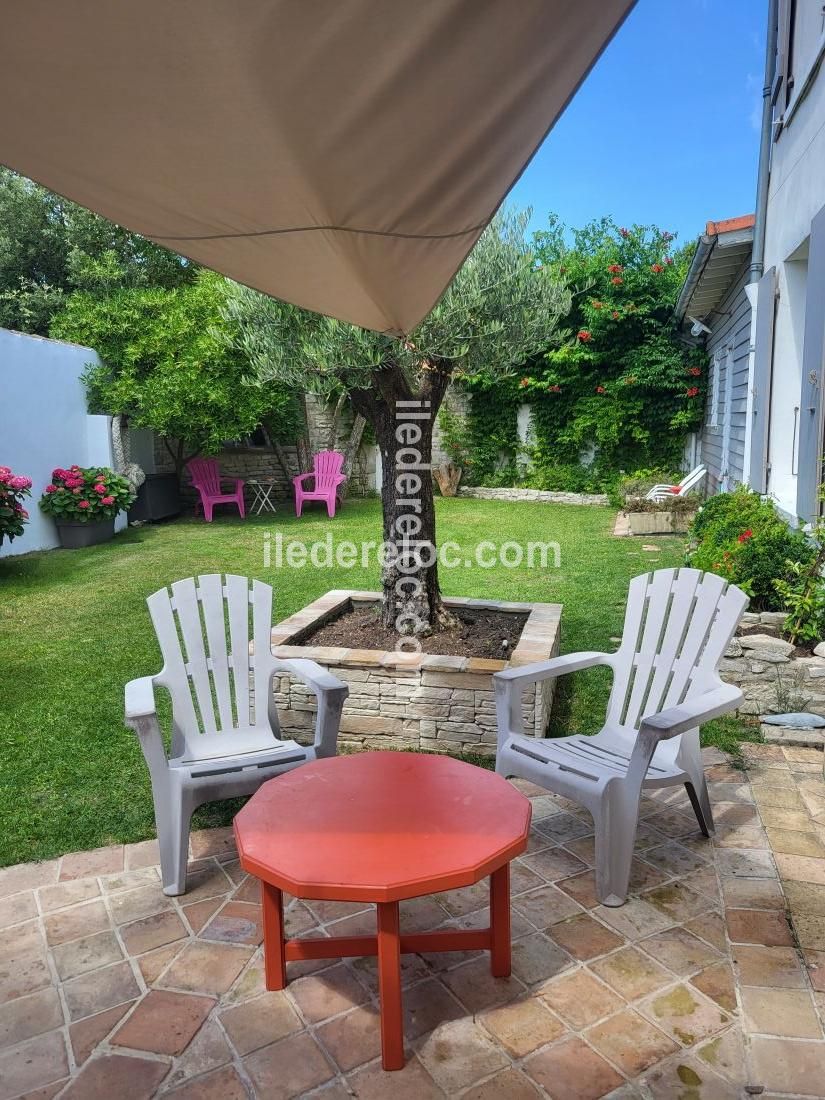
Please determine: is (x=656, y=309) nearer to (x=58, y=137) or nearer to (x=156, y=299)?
(x=156, y=299)

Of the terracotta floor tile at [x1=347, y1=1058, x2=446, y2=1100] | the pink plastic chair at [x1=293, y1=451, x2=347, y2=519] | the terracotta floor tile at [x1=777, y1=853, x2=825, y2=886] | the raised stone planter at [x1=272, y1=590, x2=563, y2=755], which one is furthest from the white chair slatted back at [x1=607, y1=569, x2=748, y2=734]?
the pink plastic chair at [x1=293, y1=451, x2=347, y2=519]

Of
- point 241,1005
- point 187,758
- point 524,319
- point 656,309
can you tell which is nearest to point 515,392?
point 656,309

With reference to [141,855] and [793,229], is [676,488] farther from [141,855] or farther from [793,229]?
[141,855]

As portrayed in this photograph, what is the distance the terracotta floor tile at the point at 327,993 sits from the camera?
6.48ft

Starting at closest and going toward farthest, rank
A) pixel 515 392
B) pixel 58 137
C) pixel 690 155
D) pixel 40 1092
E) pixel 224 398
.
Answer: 1. pixel 58 137
2. pixel 40 1092
3. pixel 224 398
4. pixel 515 392
5. pixel 690 155

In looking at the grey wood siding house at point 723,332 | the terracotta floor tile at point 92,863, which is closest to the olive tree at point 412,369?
the terracotta floor tile at point 92,863

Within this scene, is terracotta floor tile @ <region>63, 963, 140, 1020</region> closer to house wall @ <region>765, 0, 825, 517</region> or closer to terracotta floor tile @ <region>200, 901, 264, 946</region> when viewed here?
terracotta floor tile @ <region>200, 901, 264, 946</region>

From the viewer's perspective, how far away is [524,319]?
14.4 feet

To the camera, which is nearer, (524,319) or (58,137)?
(58,137)

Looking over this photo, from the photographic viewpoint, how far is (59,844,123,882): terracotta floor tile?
2607 millimetres

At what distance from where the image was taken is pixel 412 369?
4355 mm

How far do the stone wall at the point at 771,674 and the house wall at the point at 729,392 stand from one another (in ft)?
12.2

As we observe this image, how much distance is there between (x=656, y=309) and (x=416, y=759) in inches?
430

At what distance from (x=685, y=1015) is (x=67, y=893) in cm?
185
